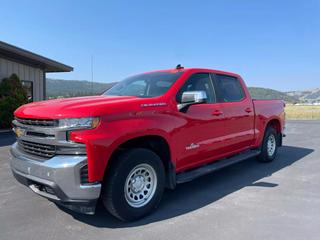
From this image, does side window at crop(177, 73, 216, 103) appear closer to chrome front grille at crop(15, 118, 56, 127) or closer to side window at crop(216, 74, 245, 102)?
side window at crop(216, 74, 245, 102)

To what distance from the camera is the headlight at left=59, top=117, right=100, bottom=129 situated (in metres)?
3.38

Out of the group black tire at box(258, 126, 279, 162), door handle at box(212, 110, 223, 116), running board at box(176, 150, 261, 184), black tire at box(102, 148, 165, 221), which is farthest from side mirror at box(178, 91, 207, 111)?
black tire at box(258, 126, 279, 162)

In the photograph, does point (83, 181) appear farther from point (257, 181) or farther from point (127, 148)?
point (257, 181)

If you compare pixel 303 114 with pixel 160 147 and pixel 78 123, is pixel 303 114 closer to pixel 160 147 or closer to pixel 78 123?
pixel 160 147

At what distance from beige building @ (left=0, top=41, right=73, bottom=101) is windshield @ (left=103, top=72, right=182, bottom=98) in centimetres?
948

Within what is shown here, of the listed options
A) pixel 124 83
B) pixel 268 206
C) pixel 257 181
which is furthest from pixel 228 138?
pixel 124 83

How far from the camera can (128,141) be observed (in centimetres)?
387

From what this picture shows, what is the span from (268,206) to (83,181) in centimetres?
264

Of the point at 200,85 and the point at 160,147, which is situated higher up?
the point at 200,85

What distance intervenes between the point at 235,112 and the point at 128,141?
8.52 ft

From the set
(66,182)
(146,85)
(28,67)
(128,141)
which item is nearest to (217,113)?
(146,85)

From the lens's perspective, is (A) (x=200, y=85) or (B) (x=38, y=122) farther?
(A) (x=200, y=85)

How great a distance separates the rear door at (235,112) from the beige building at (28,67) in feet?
34.3

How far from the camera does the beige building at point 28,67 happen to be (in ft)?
46.0
